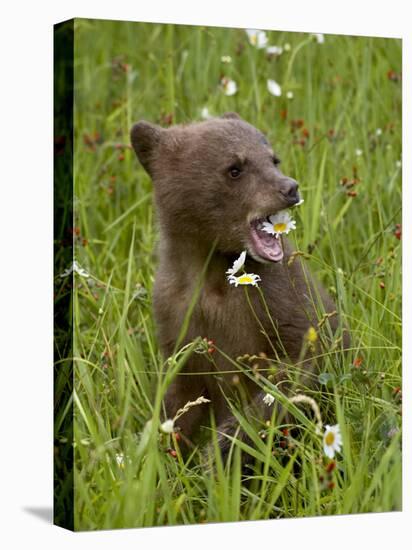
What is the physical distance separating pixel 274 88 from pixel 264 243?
1850 millimetres

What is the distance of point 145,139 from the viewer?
24.7 ft

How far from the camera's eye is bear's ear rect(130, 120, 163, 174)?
7.52m

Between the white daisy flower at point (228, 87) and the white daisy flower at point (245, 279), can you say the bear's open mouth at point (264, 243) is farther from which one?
the white daisy flower at point (228, 87)

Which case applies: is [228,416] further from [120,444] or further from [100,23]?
[100,23]

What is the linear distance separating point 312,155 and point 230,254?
168 cm

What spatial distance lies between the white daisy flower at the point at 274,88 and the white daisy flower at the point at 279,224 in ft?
5.55

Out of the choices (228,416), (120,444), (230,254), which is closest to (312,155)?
(230,254)

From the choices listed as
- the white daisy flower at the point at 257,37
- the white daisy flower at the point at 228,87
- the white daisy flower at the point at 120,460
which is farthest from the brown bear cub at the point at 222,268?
the white daisy flower at the point at 228,87

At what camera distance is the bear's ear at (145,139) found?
24.7ft

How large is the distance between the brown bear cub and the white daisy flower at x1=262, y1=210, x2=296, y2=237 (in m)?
0.05

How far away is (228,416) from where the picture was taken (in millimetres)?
7426

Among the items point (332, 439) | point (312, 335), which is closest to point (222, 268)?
point (312, 335)

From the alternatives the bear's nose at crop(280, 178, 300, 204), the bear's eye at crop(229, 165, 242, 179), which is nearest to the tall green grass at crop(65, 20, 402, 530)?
the bear's nose at crop(280, 178, 300, 204)

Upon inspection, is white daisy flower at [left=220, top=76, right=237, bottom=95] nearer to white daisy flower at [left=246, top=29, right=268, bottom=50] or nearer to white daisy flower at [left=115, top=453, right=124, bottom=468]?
white daisy flower at [left=246, top=29, right=268, bottom=50]
